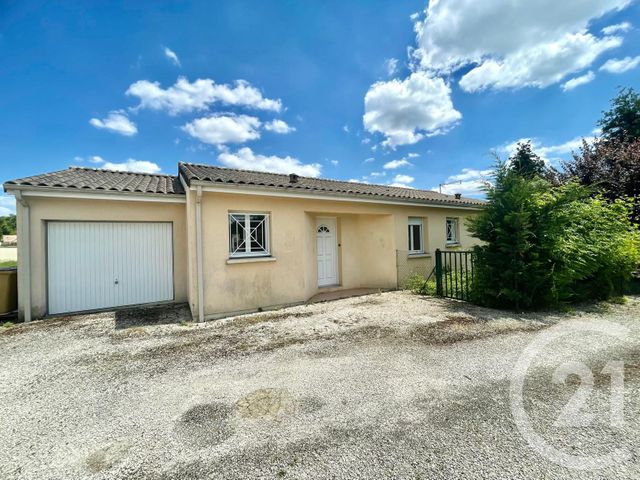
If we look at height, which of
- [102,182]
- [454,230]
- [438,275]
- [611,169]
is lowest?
[438,275]

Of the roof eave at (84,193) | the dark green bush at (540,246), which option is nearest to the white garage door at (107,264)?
the roof eave at (84,193)

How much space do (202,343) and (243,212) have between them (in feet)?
11.5

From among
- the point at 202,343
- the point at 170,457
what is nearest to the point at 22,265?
the point at 202,343

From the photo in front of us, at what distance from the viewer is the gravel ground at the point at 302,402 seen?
7.29 feet

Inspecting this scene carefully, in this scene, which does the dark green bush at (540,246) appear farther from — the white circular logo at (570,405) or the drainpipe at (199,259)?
the drainpipe at (199,259)

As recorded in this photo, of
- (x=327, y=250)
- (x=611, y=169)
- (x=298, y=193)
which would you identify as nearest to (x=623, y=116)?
(x=611, y=169)

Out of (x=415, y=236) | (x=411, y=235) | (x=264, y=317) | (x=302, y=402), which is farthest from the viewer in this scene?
(x=415, y=236)

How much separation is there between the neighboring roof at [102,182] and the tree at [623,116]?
1044 inches

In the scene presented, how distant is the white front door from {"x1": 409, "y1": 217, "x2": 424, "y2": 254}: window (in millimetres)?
3117

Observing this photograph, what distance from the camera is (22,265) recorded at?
6.47 metres

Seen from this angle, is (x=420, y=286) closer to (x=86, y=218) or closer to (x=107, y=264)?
(x=107, y=264)

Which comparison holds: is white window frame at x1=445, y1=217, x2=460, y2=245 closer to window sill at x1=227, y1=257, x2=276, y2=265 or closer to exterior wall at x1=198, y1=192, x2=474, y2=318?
exterior wall at x1=198, y1=192, x2=474, y2=318

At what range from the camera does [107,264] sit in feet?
24.3

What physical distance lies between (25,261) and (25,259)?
0.05m
